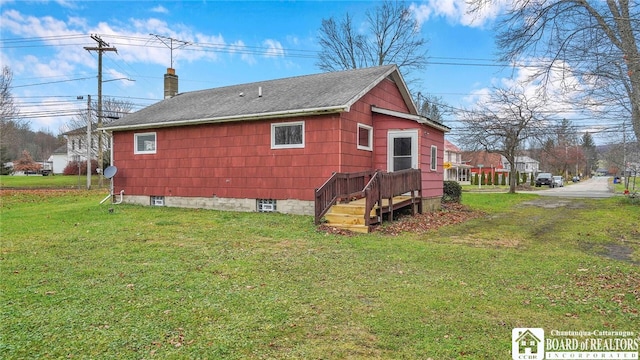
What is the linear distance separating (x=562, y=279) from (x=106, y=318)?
18.1ft

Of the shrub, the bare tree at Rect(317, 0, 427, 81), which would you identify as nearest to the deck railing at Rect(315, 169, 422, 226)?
the shrub

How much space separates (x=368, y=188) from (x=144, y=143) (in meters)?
10.1

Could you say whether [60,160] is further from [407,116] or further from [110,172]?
[407,116]

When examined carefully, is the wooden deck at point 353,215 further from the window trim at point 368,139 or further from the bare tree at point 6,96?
the bare tree at point 6,96

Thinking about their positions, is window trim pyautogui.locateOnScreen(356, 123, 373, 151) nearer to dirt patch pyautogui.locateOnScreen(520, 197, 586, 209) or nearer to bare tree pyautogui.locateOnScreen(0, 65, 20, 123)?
dirt patch pyautogui.locateOnScreen(520, 197, 586, 209)

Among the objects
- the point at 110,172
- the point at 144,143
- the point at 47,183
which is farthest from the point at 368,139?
the point at 47,183

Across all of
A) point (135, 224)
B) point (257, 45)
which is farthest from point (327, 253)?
point (257, 45)

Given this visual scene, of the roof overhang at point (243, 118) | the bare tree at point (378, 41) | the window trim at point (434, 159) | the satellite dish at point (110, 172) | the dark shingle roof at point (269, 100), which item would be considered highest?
the bare tree at point (378, 41)

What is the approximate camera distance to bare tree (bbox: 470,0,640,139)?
8.46 metres

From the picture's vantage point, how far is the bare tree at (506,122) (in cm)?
2352

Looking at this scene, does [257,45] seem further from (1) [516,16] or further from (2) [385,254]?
(2) [385,254]

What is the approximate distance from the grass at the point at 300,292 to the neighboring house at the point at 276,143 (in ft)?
10.6

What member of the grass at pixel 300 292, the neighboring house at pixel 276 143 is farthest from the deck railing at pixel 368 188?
the grass at pixel 300 292

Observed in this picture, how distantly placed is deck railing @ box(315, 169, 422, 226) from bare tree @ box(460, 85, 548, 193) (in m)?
15.6
